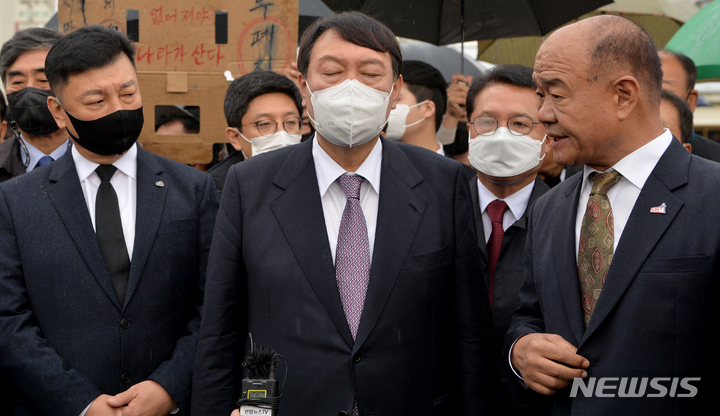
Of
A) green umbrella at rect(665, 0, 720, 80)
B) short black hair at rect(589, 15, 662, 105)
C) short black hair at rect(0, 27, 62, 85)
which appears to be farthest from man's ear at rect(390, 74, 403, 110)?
green umbrella at rect(665, 0, 720, 80)

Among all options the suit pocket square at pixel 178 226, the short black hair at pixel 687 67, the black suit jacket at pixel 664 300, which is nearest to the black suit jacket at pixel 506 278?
the black suit jacket at pixel 664 300

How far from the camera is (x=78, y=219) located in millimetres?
3066

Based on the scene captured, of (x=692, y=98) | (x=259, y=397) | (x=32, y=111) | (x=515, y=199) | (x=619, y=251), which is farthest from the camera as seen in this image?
(x=692, y=98)

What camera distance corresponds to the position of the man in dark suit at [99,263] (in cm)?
293

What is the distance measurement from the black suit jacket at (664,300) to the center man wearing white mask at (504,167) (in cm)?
105

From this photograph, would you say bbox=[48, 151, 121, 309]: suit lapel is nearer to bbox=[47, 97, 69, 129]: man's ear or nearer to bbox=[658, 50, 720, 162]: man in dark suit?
bbox=[47, 97, 69, 129]: man's ear

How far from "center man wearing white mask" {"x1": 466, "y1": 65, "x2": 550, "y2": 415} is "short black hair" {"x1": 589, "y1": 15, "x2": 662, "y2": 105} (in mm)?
1243

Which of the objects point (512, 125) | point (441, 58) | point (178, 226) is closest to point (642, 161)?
point (512, 125)

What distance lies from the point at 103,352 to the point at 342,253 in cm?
120

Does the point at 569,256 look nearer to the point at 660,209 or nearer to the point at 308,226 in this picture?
the point at 660,209

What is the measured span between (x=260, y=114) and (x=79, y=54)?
151 centimetres

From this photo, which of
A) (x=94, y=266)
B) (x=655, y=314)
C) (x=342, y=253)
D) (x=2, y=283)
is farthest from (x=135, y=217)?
(x=655, y=314)

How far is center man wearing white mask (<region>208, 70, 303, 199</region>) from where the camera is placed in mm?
4527

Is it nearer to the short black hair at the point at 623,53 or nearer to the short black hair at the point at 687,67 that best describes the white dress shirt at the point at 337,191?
the short black hair at the point at 623,53
